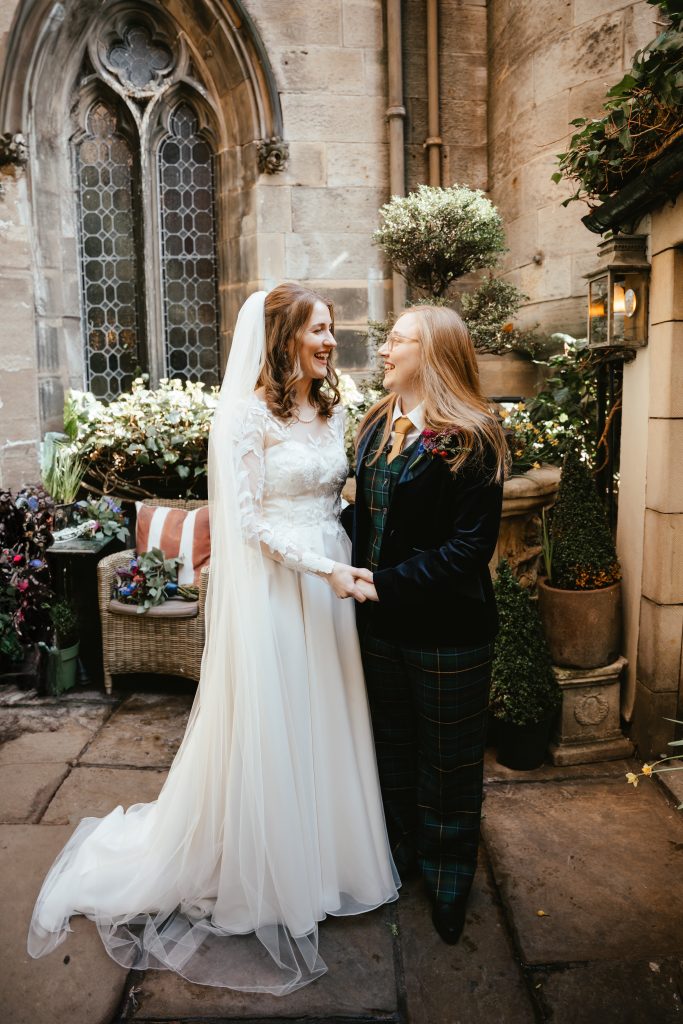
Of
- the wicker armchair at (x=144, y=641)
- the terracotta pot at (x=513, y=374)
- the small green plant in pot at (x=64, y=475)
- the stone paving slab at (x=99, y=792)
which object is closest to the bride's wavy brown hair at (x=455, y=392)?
the stone paving slab at (x=99, y=792)

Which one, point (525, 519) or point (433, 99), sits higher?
point (433, 99)

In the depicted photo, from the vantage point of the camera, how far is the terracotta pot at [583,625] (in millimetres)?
3615

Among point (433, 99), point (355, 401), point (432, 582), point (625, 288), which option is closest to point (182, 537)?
point (355, 401)

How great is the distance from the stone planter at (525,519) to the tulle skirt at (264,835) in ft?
4.83

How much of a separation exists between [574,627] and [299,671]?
5.45 feet

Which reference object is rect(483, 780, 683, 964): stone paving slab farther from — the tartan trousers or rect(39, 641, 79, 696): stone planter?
rect(39, 641, 79, 696): stone planter

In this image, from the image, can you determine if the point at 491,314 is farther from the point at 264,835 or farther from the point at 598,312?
the point at 264,835

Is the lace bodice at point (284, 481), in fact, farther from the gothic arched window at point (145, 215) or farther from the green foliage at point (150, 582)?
the gothic arched window at point (145, 215)

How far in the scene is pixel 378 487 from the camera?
2.50m

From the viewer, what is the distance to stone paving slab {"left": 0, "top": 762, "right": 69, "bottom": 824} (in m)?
3.23

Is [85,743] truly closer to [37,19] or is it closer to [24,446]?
[24,446]

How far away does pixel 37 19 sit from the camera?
5.82m

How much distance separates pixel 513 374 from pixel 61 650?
12.8 feet

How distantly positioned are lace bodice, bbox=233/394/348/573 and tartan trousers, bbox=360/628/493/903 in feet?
1.30
